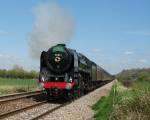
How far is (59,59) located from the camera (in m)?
27.7

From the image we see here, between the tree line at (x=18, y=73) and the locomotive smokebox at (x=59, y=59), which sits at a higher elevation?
the tree line at (x=18, y=73)

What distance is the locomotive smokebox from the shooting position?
89.8 feet

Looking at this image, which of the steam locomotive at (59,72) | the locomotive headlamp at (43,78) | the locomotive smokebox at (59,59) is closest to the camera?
the steam locomotive at (59,72)

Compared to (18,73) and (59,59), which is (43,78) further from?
(18,73)

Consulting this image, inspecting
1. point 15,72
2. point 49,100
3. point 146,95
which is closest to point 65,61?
point 49,100

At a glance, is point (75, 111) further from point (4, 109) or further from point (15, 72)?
point (15, 72)

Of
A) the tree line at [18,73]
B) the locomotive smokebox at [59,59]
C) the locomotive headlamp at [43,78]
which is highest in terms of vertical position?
the tree line at [18,73]

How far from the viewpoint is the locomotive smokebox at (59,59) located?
27375mm

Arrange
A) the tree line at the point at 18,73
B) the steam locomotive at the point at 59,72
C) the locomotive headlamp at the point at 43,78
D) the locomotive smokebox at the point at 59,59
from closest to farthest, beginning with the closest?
the steam locomotive at the point at 59,72, the locomotive headlamp at the point at 43,78, the locomotive smokebox at the point at 59,59, the tree line at the point at 18,73

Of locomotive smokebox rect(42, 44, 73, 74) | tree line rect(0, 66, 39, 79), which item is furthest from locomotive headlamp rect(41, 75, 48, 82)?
tree line rect(0, 66, 39, 79)

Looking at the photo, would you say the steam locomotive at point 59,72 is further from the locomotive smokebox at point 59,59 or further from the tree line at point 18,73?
the tree line at point 18,73

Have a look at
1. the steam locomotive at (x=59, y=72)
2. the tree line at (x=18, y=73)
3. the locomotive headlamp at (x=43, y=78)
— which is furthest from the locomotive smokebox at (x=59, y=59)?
the tree line at (x=18, y=73)

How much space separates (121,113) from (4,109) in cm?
887

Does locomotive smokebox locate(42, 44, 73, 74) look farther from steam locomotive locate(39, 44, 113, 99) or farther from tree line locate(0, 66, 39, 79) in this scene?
tree line locate(0, 66, 39, 79)
